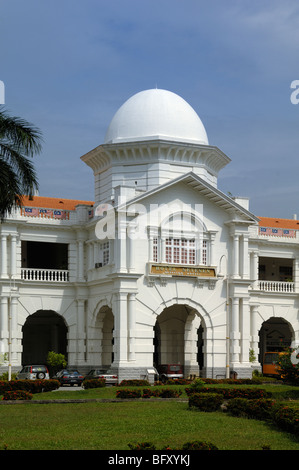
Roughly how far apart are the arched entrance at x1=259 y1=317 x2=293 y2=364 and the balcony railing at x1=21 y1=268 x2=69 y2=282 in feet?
55.6

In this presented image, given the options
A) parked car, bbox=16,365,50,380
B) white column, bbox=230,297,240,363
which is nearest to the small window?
parked car, bbox=16,365,50,380

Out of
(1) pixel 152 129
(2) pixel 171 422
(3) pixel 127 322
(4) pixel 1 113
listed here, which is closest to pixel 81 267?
(3) pixel 127 322

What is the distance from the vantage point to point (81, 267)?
161 ft

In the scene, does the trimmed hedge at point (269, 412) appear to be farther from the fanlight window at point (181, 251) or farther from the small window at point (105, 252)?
the small window at point (105, 252)

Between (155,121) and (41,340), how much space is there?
17.9 metres

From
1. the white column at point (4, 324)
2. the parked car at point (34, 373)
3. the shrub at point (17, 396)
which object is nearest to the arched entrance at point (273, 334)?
the parked car at point (34, 373)

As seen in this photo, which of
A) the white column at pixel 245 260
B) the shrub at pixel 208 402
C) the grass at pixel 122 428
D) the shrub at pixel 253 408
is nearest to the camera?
the grass at pixel 122 428

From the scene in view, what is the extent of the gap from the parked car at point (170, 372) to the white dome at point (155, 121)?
1379cm

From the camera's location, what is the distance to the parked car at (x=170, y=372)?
4619cm

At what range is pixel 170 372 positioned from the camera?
152 ft

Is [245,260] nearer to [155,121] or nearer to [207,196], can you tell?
[207,196]

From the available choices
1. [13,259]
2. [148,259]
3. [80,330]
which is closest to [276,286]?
[148,259]

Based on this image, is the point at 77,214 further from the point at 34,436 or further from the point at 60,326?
the point at 34,436

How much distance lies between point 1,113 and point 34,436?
1529 centimetres
